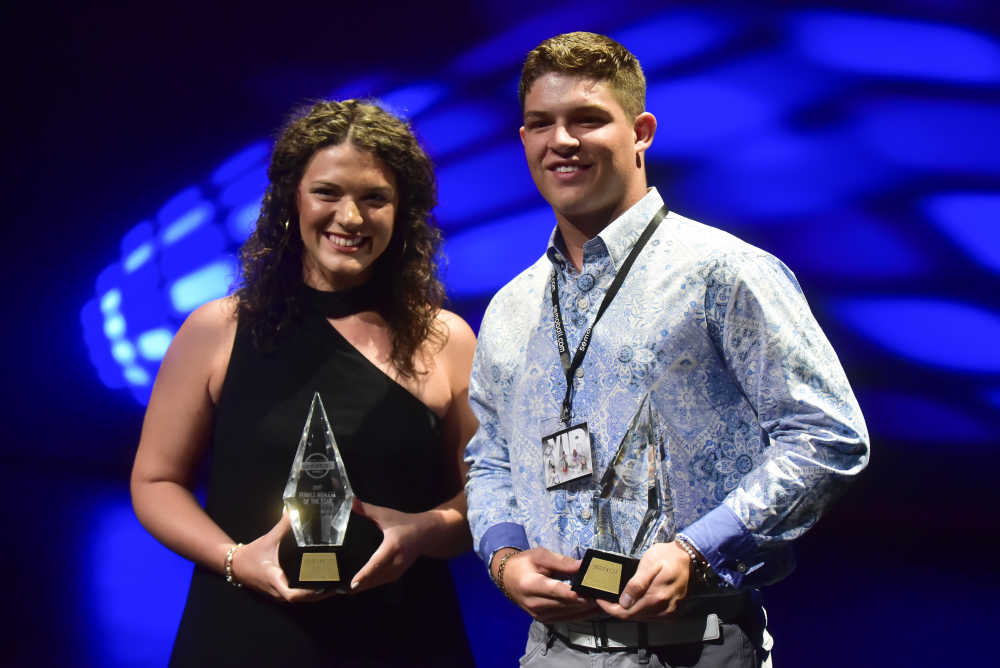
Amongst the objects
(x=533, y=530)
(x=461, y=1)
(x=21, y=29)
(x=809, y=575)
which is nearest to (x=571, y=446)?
(x=533, y=530)

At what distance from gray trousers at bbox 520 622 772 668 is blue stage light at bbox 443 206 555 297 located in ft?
8.75

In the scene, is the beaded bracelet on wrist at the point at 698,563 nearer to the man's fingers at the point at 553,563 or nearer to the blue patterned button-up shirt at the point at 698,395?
the blue patterned button-up shirt at the point at 698,395

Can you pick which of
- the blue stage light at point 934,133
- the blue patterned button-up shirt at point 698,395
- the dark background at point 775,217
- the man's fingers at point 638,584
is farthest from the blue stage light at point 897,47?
the man's fingers at point 638,584

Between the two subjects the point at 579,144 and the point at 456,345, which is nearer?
the point at 579,144

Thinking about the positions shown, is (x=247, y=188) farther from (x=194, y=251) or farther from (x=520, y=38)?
(x=520, y=38)

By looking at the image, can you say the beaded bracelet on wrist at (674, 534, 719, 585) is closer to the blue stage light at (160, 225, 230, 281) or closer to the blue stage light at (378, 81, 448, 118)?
the blue stage light at (378, 81, 448, 118)

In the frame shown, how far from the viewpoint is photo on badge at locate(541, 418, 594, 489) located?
1.33 metres

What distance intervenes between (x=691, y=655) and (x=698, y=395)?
366mm

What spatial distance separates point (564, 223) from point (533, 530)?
1.60 ft

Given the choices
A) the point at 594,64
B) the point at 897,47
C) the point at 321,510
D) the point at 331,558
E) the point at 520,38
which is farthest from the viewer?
the point at 520,38

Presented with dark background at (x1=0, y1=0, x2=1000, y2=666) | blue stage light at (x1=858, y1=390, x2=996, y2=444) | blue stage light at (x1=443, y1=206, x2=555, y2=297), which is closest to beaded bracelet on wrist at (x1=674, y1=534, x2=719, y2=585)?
dark background at (x1=0, y1=0, x2=1000, y2=666)

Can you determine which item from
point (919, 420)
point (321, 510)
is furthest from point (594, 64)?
point (919, 420)

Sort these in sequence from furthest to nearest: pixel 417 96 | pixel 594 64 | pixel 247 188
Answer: pixel 247 188
pixel 417 96
pixel 594 64

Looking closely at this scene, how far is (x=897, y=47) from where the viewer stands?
3641mm
